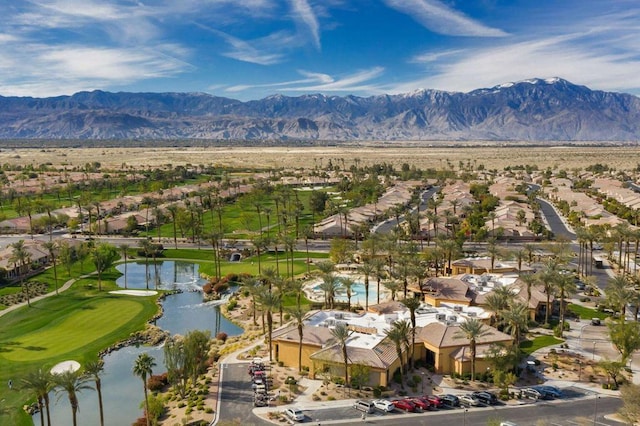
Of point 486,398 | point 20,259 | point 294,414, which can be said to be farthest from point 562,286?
point 20,259

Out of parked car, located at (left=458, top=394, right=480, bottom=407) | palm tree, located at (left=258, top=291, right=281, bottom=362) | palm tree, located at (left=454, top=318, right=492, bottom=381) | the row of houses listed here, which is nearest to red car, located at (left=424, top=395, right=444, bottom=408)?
parked car, located at (left=458, top=394, right=480, bottom=407)

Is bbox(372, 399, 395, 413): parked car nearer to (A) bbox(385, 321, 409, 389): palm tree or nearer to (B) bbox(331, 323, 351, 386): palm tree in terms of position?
(B) bbox(331, 323, 351, 386): palm tree

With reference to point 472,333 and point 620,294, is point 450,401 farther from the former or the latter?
point 620,294

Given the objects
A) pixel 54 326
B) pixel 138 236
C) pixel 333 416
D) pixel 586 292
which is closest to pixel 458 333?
pixel 333 416

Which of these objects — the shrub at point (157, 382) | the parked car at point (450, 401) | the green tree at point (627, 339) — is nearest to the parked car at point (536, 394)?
the parked car at point (450, 401)

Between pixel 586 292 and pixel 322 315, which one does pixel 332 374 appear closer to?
pixel 322 315

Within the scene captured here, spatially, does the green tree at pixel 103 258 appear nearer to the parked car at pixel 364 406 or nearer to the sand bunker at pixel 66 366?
the sand bunker at pixel 66 366
